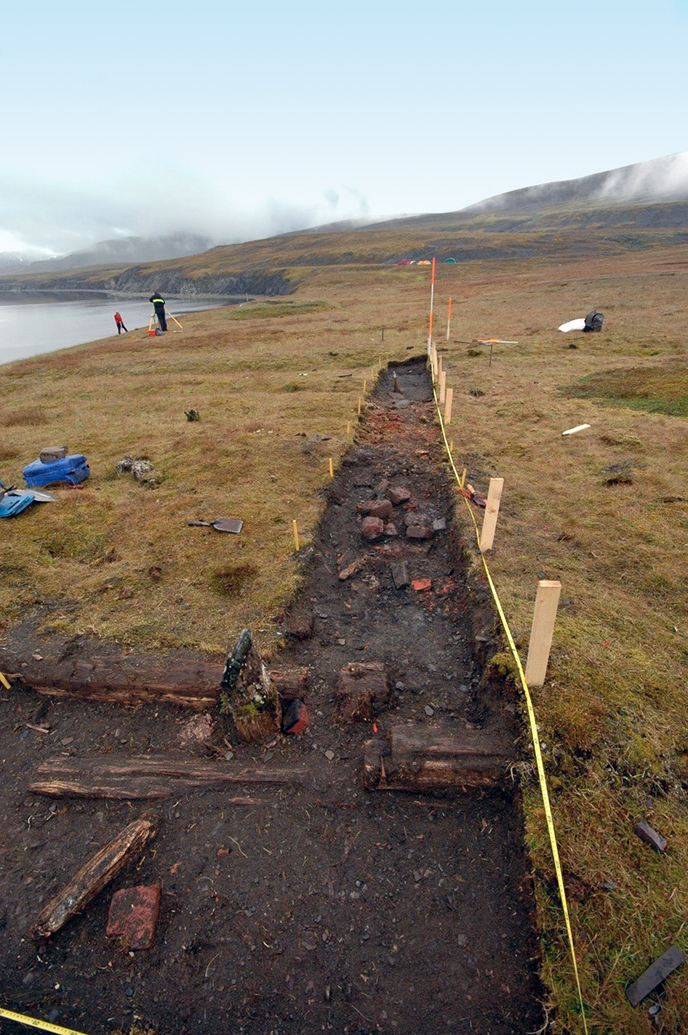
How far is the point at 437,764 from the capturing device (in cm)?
593

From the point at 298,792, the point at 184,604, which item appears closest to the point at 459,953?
the point at 298,792

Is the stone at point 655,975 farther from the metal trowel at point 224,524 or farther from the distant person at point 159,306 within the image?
the distant person at point 159,306

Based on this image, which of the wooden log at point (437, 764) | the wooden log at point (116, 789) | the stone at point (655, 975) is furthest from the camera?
the wooden log at point (116, 789)

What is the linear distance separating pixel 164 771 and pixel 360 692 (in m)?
2.63

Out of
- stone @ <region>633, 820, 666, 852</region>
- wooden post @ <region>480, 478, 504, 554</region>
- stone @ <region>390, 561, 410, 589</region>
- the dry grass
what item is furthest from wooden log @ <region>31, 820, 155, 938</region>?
wooden post @ <region>480, 478, 504, 554</region>

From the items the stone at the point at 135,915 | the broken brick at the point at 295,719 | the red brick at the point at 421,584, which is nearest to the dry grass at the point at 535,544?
the red brick at the point at 421,584

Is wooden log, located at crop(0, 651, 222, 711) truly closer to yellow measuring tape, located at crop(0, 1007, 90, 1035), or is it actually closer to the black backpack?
yellow measuring tape, located at crop(0, 1007, 90, 1035)

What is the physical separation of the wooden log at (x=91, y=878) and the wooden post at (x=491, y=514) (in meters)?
6.82

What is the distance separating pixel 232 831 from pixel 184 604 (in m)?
4.18

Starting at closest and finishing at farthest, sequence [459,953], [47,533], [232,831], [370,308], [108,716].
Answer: [459,953]
[232,831]
[108,716]
[47,533]
[370,308]

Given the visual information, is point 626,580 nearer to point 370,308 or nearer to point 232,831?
point 232,831

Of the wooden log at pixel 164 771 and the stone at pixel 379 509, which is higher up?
the wooden log at pixel 164 771

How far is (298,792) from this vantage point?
603 centimetres

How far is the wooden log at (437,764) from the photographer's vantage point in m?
5.89
